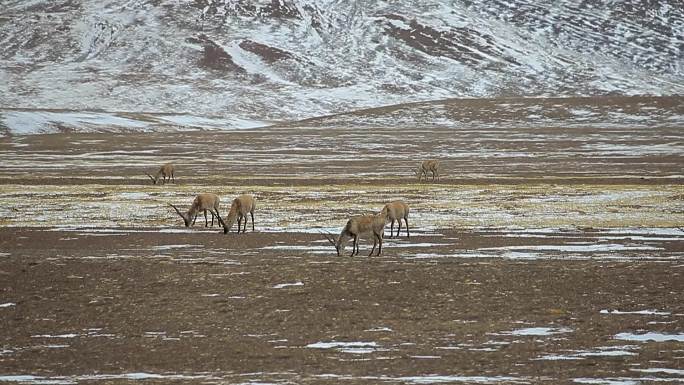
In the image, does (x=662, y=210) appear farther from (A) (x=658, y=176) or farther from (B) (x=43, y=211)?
(B) (x=43, y=211)

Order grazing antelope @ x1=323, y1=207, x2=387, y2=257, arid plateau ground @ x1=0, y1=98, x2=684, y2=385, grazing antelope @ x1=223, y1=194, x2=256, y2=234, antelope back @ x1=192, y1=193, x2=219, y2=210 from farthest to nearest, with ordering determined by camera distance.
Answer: antelope back @ x1=192, y1=193, x2=219, y2=210, grazing antelope @ x1=223, y1=194, x2=256, y2=234, grazing antelope @ x1=323, y1=207, x2=387, y2=257, arid plateau ground @ x1=0, y1=98, x2=684, y2=385

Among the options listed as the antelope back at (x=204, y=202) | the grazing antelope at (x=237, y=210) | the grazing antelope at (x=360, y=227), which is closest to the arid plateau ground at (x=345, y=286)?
the grazing antelope at (x=360, y=227)

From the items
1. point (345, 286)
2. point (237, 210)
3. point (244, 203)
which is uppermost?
point (244, 203)

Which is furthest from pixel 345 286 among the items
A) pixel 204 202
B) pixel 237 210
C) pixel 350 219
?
pixel 204 202

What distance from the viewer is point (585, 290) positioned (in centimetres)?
1639

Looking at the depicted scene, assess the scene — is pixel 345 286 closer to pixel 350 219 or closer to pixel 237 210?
pixel 350 219

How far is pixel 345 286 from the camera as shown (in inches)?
670

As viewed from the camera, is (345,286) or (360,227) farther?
(360,227)

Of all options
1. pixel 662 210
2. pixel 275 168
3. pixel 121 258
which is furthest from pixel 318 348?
pixel 275 168

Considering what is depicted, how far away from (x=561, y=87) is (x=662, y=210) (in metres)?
170

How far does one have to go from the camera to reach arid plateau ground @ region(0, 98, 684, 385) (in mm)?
11820

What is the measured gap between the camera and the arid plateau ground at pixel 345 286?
11.8 meters

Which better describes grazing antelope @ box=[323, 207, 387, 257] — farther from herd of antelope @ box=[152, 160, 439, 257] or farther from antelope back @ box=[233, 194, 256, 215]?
antelope back @ box=[233, 194, 256, 215]

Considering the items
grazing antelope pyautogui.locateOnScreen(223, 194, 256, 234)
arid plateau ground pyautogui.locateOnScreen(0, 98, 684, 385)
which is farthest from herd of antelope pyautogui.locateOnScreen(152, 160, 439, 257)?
arid plateau ground pyautogui.locateOnScreen(0, 98, 684, 385)
